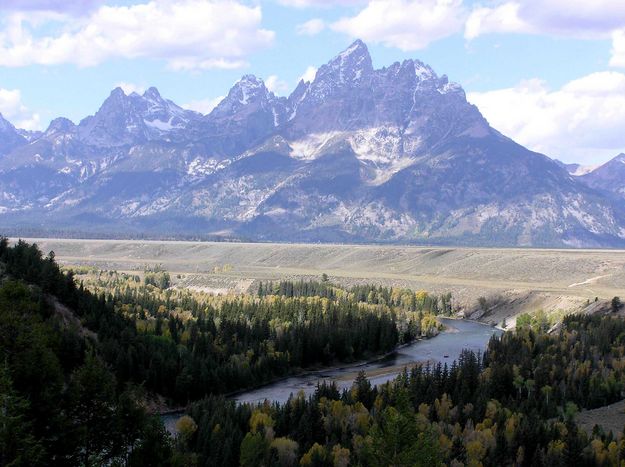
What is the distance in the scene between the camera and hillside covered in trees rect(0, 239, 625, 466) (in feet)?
200

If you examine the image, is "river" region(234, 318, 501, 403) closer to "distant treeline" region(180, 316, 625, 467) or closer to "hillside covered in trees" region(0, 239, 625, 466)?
"hillside covered in trees" region(0, 239, 625, 466)

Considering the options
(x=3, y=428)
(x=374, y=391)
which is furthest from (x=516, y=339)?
(x=3, y=428)

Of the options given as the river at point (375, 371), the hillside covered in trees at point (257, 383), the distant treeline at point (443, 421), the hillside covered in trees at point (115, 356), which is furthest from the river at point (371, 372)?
the distant treeline at point (443, 421)

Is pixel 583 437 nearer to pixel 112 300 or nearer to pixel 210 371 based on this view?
pixel 210 371

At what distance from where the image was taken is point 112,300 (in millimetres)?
193750

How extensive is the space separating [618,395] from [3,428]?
334 ft

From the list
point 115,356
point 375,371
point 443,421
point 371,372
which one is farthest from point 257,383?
point 443,421

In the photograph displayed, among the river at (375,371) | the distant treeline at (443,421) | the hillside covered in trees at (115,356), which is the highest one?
the hillside covered in trees at (115,356)

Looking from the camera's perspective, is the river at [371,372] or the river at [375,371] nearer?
the river at [371,372]

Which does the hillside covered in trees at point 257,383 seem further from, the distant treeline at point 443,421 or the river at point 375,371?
the river at point 375,371

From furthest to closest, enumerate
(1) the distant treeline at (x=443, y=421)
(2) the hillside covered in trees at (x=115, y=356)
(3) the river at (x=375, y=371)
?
(3) the river at (x=375, y=371)
(1) the distant treeline at (x=443, y=421)
(2) the hillside covered in trees at (x=115, y=356)

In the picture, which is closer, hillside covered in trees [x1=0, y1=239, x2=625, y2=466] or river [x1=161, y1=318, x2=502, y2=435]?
hillside covered in trees [x1=0, y1=239, x2=625, y2=466]

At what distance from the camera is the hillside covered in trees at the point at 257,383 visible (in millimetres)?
60812

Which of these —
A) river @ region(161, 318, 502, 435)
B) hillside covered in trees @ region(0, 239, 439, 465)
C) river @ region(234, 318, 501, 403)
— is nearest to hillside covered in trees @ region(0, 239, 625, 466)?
hillside covered in trees @ region(0, 239, 439, 465)
